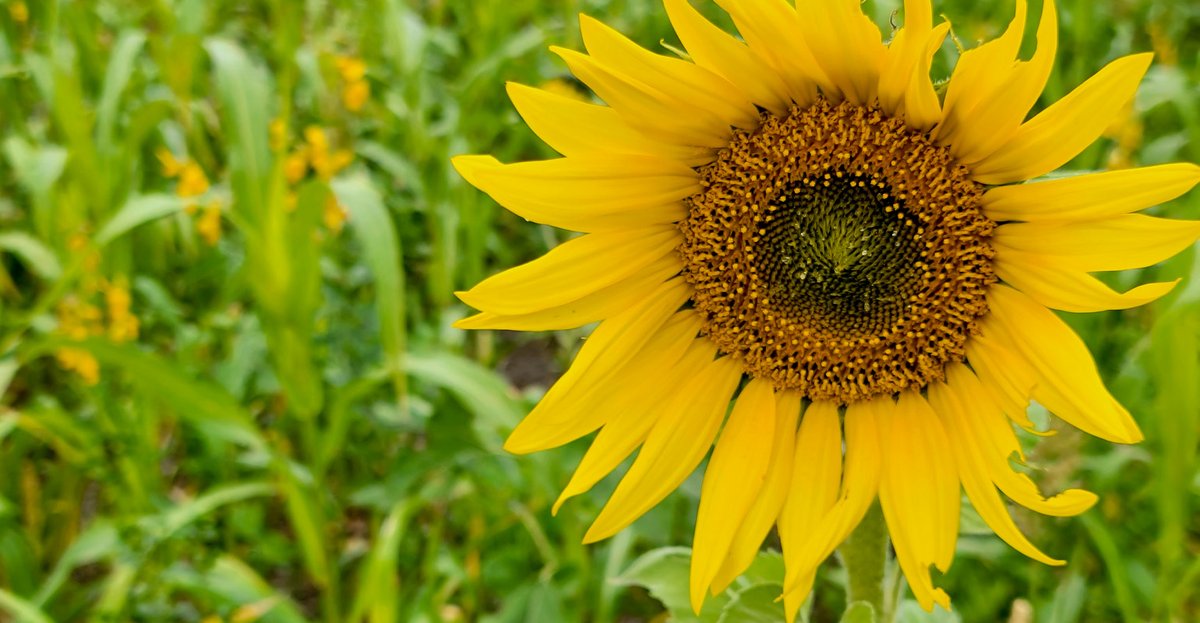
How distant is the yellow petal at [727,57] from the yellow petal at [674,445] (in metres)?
0.25

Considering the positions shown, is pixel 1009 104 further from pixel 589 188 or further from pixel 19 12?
pixel 19 12

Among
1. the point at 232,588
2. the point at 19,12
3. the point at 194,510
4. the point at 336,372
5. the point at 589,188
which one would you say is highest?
the point at 19,12

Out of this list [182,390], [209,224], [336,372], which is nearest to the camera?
[182,390]

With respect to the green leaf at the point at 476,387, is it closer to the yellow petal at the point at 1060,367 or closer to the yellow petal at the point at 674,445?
the yellow petal at the point at 674,445

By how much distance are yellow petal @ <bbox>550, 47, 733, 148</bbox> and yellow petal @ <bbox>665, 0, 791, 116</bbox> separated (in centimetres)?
4

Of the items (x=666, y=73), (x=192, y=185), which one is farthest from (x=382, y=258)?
(x=666, y=73)

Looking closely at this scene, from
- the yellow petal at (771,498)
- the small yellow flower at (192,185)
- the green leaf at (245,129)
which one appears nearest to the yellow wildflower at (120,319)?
the small yellow flower at (192,185)

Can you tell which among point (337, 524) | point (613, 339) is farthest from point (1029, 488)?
point (337, 524)

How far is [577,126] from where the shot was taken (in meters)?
0.83

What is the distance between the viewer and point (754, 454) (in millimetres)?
903

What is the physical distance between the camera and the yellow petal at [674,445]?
0.88m

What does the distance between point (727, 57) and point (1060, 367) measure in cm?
35

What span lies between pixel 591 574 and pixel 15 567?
109 cm

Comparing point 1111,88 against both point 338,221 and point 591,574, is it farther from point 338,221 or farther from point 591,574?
point 338,221
